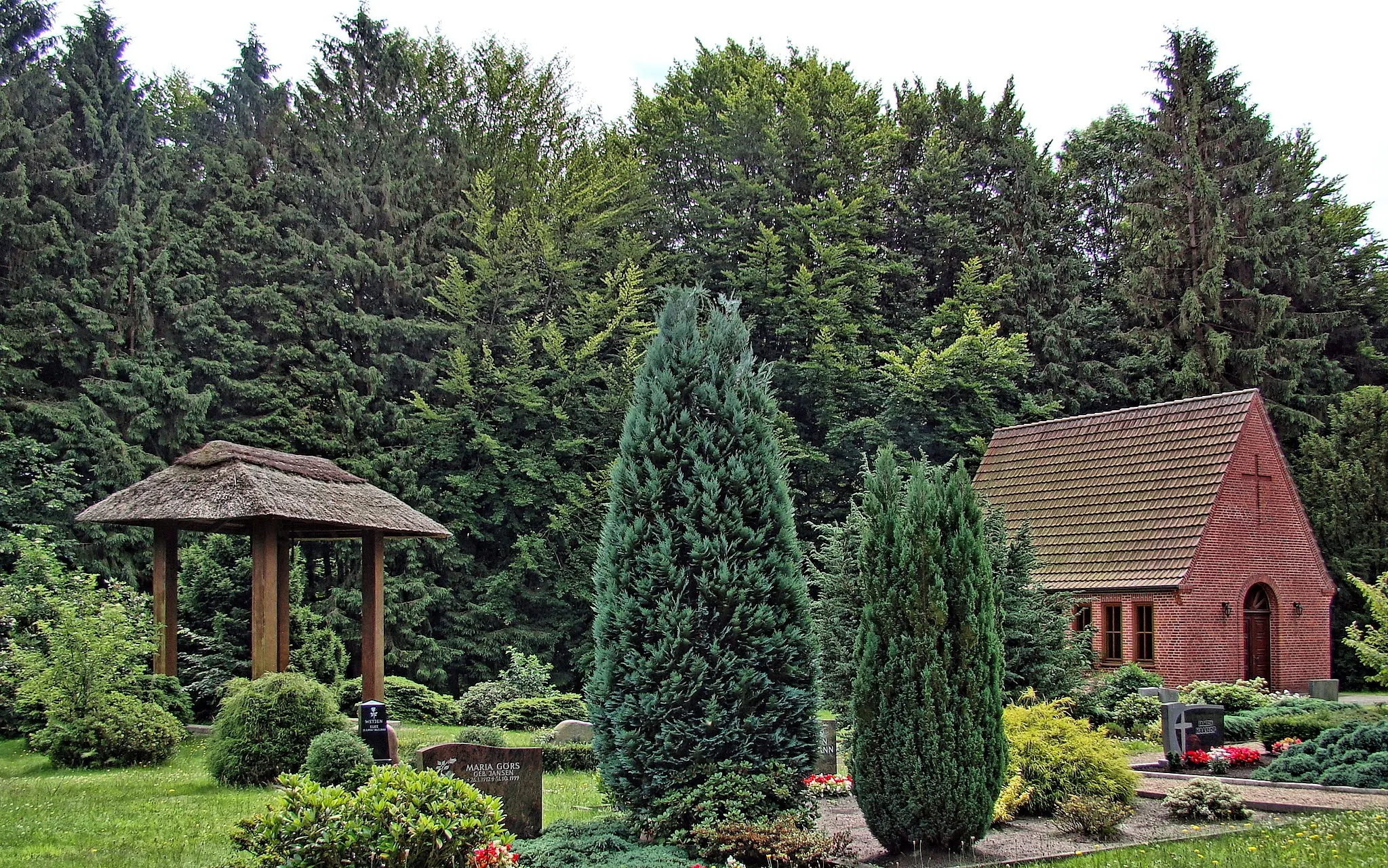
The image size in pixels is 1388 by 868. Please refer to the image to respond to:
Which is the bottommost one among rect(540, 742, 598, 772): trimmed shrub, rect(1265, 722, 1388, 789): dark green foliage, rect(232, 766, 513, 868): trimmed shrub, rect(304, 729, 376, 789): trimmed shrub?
rect(540, 742, 598, 772): trimmed shrub

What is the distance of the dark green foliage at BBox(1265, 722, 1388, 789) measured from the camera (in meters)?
14.0

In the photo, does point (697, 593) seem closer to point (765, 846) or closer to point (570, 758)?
point (765, 846)

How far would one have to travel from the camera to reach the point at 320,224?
110ft

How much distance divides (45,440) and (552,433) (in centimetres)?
1295

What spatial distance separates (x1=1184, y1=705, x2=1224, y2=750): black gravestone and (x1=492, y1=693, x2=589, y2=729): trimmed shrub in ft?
34.5

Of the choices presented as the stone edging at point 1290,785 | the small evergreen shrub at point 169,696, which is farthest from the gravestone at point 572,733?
the stone edging at point 1290,785

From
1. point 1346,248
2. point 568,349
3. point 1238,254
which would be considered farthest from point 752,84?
point 1346,248

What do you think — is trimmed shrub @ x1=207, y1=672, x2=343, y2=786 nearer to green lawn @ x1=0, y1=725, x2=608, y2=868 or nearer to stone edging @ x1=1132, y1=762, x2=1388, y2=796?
green lawn @ x1=0, y1=725, x2=608, y2=868

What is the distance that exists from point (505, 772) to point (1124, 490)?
2040 cm

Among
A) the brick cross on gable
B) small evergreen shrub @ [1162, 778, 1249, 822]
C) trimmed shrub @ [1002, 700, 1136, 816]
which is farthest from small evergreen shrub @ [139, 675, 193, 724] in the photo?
the brick cross on gable

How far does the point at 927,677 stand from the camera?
993 cm

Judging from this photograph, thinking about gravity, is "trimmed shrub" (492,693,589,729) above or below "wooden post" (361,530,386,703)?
below

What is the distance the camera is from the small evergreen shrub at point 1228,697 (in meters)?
22.4

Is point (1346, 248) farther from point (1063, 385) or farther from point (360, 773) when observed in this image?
point (360, 773)
